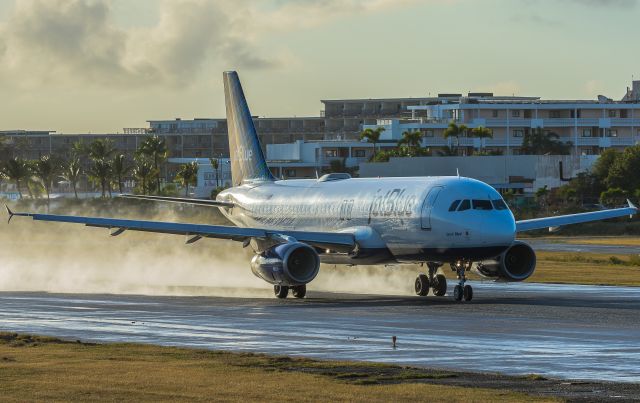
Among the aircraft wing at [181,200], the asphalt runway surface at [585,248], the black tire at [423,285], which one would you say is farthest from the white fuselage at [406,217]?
the asphalt runway surface at [585,248]

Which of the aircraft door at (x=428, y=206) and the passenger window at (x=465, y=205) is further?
the aircraft door at (x=428, y=206)

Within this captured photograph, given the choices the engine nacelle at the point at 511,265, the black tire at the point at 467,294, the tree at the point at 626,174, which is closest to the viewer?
the black tire at the point at 467,294

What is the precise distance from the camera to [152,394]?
80.4 ft

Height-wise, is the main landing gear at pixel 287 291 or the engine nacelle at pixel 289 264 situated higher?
the engine nacelle at pixel 289 264

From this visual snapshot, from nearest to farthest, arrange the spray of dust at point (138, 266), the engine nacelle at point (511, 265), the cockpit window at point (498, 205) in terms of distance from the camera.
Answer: the cockpit window at point (498, 205)
the engine nacelle at point (511, 265)
the spray of dust at point (138, 266)

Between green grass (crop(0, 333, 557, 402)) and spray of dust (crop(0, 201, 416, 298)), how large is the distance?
25.5 meters

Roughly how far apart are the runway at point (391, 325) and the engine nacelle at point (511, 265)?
85 cm

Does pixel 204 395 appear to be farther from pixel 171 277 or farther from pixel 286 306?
pixel 171 277

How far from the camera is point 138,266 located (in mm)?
74000

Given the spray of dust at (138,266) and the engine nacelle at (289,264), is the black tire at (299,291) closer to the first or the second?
the engine nacelle at (289,264)

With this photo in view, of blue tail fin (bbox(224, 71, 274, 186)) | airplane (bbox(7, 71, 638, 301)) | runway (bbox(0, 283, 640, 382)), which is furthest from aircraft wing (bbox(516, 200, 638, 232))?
blue tail fin (bbox(224, 71, 274, 186))

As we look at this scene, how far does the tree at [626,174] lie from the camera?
169 m

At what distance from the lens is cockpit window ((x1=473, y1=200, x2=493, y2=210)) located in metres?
50.0

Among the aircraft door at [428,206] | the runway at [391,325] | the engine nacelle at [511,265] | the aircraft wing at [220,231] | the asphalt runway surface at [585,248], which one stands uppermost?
the aircraft door at [428,206]
